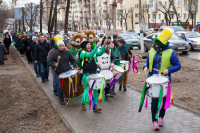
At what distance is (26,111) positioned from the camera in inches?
342

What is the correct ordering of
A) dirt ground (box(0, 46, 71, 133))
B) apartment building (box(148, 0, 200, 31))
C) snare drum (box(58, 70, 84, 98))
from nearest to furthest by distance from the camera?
dirt ground (box(0, 46, 71, 133)), snare drum (box(58, 70, 84, 98)), apartment building (box(148, 0, 200, 31))

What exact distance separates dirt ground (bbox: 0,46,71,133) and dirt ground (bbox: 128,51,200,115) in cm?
315

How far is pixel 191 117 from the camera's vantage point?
7.28 m

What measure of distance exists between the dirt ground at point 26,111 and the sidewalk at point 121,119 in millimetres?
265

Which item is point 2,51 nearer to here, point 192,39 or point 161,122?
point 192,39

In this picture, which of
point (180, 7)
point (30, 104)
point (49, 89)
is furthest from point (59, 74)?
point (180, 7)

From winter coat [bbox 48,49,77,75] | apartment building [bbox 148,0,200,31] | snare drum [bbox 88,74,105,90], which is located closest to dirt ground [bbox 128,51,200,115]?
snare drum [bbox 88,74,105,90]

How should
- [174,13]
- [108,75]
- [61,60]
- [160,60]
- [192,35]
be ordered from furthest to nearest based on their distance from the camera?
[174,13]
[192,35]
[61,60]
[108,75]
[160,60]

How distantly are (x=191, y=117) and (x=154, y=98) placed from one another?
1482 mm

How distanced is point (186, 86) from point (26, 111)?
543cm

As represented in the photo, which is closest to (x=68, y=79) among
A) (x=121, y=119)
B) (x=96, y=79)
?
(x=96, y=79)

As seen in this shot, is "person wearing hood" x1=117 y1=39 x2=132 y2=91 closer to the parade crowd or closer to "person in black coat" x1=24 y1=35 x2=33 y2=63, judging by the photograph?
the parade crowd

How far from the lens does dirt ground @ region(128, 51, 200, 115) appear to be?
28.0 feet

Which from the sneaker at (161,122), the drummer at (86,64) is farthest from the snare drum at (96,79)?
the sneaker at (161,122)
